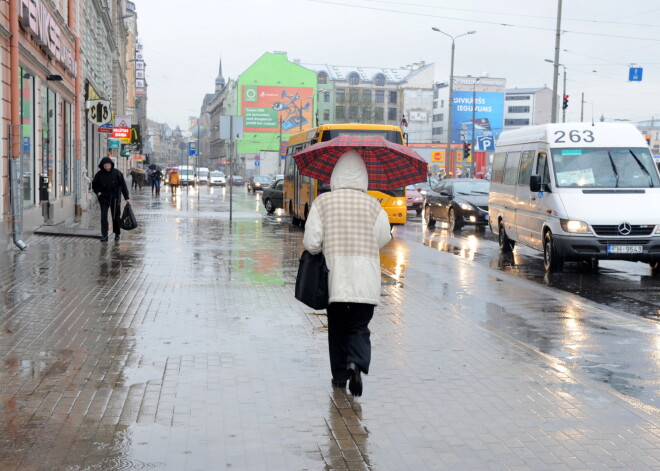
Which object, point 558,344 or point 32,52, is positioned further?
point 32,52

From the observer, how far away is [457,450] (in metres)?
4.96

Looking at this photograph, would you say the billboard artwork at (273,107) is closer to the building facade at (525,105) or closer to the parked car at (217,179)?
the parked car at (217,179)

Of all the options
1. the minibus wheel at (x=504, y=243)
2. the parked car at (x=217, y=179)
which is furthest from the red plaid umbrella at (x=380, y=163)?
the parked car at (x=217, y=179)

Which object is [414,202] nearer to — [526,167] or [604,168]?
[526,167]

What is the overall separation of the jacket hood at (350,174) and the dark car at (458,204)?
19.1 meters

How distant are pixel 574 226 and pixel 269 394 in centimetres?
905

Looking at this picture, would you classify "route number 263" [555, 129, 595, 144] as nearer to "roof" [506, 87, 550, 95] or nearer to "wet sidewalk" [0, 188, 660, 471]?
"wet sidewalk" [0, 188, 660, 471]

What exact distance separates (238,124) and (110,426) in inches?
787

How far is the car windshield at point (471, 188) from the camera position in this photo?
26.5 meters

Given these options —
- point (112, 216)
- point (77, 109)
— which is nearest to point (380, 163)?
point (112, 216)

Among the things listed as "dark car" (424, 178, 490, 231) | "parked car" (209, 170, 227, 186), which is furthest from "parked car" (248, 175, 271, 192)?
"dark car" (424, 178, 490, 231)

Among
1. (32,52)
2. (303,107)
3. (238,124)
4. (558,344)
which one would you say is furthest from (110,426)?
(303,107)

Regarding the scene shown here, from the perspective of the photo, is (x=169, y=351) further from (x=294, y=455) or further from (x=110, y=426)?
(x=294, y=455)

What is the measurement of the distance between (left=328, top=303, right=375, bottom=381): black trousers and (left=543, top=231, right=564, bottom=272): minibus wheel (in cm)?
881
